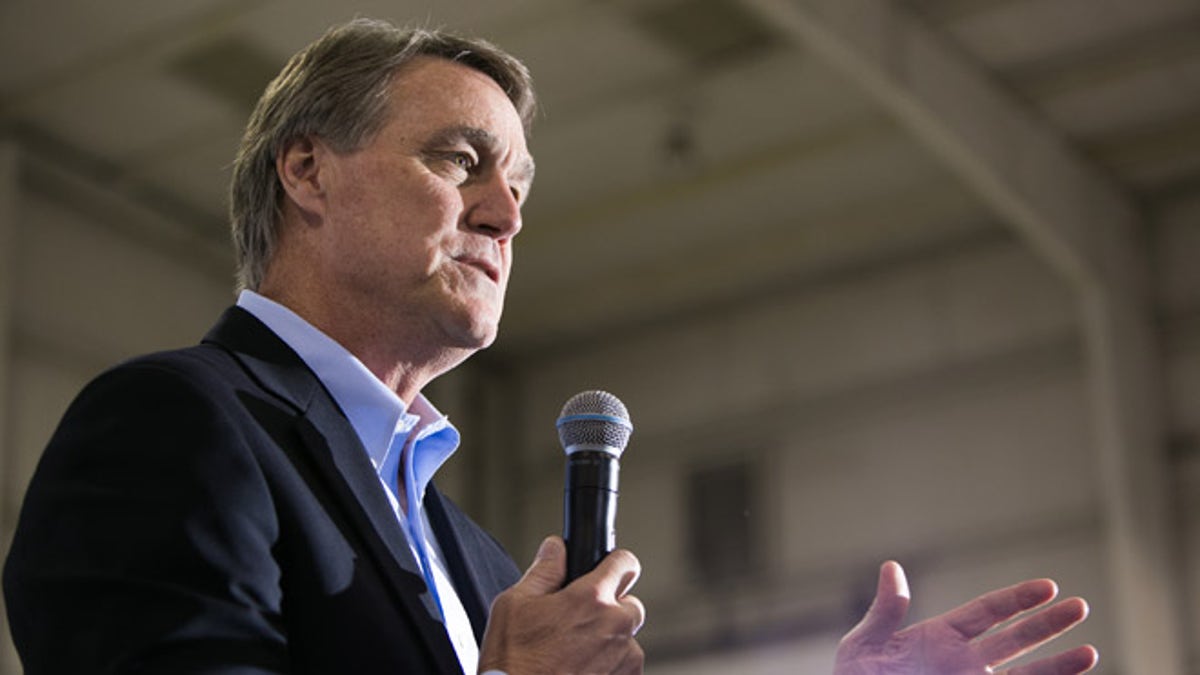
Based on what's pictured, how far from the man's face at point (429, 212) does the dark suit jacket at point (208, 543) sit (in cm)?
26

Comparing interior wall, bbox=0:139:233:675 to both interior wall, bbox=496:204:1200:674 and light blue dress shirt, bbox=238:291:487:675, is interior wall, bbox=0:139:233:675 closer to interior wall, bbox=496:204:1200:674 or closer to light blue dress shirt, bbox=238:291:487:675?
interior wall, bbox=496:204:1200:674

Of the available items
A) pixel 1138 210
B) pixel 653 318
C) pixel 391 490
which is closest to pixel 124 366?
pixel 391 490

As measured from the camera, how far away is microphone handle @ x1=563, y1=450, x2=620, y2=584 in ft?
5.92

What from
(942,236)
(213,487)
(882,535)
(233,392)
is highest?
(942,236)

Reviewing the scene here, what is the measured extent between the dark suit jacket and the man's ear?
374 mm

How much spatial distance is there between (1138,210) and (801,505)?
2.67 m

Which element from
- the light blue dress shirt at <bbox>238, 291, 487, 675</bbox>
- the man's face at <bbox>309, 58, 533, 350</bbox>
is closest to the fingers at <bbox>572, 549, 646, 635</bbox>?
the light blue dress shirt at <bbox>238, 291, 487, 675</bbox>

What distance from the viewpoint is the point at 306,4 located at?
29.9ft

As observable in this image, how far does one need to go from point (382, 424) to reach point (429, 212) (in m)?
0.28

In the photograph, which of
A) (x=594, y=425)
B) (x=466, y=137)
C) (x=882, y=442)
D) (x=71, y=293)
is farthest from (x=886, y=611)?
(x=882, y=442)

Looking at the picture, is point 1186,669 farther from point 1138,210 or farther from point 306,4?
point 306,4

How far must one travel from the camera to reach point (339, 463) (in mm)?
1962

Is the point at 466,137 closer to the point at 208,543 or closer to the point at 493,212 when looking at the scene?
the point at 493,212

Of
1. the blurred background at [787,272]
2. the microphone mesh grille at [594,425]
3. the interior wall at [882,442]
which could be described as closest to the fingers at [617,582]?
the microphone mesh grille at [594,425]
